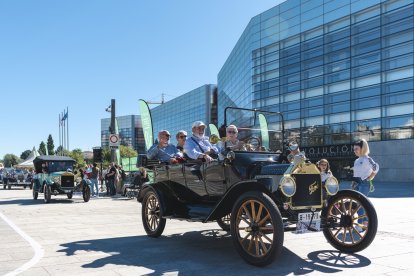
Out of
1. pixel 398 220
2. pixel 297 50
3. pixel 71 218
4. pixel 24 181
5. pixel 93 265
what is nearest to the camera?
pixel 93 265

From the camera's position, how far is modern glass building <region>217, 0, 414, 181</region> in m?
34.8

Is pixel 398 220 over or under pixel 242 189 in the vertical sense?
under

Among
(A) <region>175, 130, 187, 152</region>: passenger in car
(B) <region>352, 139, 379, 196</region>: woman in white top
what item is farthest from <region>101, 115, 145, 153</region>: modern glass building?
(B) <region>352, 139, 379, 196</region>: woman in white top

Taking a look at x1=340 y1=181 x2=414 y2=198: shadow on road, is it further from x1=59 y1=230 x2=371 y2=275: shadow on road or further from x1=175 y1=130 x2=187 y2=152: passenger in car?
x1=59 y1=230 x2=371 y2=275: shadow on road

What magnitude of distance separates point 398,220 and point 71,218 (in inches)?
310

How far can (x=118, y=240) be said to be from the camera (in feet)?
22.7

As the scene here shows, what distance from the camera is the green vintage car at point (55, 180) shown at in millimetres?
16047

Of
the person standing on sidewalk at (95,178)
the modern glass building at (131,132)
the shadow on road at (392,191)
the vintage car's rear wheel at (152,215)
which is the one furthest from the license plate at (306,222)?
the modern glass building at (131,132)

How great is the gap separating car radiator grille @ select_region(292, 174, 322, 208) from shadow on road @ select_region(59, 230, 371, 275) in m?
0.74

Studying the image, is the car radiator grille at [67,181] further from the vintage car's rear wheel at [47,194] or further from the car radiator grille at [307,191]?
the car radiator grille at [307,191]

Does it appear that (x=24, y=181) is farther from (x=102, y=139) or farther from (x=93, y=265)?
(x=102, y=139)

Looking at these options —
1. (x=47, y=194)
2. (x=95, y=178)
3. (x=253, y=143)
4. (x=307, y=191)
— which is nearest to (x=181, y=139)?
(x=253, y=143)

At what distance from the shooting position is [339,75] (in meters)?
39.7

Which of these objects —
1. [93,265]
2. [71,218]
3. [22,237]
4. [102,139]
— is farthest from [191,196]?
[102,139]
